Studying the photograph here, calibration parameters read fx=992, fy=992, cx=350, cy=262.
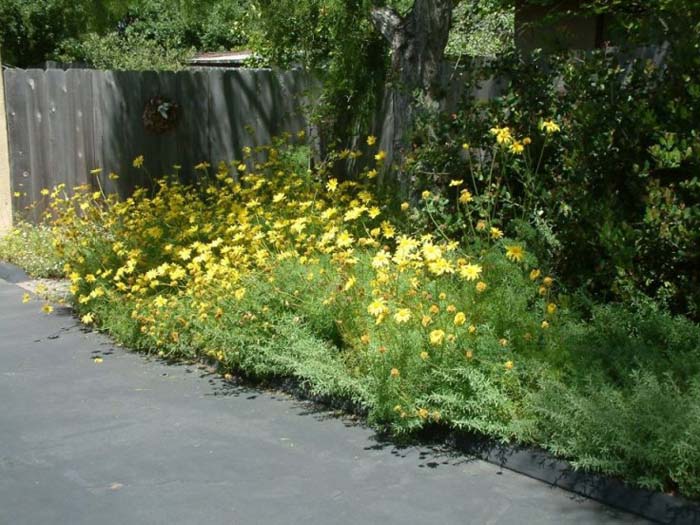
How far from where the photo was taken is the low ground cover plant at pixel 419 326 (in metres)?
4.97

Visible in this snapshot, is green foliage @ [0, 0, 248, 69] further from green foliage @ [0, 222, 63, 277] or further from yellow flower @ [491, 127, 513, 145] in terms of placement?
yellow flower @ [491, 127, 513, 145]

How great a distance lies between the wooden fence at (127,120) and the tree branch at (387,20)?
1.68 m

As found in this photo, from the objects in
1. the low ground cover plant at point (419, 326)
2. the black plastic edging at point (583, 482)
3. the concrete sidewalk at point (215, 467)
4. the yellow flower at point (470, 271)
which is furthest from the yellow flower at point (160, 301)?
the black plastic edging at point (583, 482)

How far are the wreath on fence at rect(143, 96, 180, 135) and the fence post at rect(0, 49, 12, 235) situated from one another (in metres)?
2.49

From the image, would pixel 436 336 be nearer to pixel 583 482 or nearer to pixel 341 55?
pixel 583 482

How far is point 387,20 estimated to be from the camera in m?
8.96

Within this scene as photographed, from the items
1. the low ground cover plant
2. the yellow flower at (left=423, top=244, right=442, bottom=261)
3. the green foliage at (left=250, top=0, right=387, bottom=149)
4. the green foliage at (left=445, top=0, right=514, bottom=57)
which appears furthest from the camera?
the green foliage at (left=445, top=0, right=514, bottom=57)

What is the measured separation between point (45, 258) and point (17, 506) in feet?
21.0

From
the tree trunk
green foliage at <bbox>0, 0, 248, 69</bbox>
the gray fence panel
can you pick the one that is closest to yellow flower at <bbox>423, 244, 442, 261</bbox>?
the tree trunk

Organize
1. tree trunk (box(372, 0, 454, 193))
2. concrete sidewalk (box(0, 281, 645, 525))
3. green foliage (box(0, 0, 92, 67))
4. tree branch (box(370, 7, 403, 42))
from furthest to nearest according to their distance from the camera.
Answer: green foliage (box(0, 0, 92, 67)) → tree branch (box(370, 7, 403, 42)) → tree trunk (box(372, 0, 454, 193)) → concrete sidewalk (box(0, 281, 645, 525))

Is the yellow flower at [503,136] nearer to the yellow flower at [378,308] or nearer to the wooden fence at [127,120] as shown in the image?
the yellow flower at [378,308]

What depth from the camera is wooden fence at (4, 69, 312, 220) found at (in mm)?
11047

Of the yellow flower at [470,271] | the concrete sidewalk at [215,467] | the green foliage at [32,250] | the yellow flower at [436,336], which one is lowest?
the green foliage at [32,250]

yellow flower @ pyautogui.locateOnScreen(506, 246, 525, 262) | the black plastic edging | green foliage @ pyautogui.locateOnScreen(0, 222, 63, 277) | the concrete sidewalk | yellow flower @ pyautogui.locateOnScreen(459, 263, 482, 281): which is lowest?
green foliage @ pyautogui.locateOnScreen(0, 222, 63, 277)
